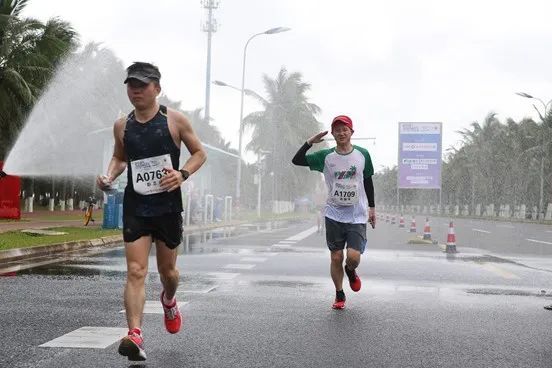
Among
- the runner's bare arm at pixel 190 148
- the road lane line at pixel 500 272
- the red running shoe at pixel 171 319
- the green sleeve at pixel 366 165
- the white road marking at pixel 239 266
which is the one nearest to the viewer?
the runner's bare arm at pixel 190 148

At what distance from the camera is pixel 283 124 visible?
207ft

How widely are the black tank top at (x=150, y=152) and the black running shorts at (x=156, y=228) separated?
0.04 m

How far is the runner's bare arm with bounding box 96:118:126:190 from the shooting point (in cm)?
534

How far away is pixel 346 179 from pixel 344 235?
598mm

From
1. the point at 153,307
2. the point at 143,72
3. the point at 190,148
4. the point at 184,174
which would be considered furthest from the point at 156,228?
Answer: the point at 153,307

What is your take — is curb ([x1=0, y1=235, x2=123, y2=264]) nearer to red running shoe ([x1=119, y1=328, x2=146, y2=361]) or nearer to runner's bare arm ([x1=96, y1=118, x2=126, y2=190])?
runner's bare arm ([x1=96, y1=118, x2=126, y2=190])

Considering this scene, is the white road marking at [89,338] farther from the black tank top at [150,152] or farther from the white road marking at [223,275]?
the white road marking at [223,275]

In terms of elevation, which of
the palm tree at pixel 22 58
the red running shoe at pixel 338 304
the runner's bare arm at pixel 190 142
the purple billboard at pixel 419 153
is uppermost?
the palm tree at pixel 22 58

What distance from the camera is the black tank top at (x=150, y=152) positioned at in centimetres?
525

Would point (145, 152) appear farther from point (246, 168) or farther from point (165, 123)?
point (246, 168)

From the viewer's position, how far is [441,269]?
1272 centimetres

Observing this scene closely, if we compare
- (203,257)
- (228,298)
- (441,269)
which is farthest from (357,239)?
(203,257)

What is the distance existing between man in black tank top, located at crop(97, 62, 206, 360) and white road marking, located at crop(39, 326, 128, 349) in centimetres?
67

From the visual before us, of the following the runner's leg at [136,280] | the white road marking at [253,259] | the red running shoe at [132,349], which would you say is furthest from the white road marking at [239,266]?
the red running shoe at [132,349]
